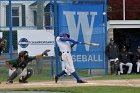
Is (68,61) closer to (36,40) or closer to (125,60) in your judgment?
(36,40)

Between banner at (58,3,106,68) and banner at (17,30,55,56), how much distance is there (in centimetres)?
95

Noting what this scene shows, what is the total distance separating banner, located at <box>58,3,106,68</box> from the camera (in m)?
23.9

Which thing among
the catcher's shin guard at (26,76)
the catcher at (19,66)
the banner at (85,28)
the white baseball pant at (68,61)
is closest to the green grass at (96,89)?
the white baseball pant at (68,61)

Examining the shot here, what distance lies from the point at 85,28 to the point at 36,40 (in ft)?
8.03

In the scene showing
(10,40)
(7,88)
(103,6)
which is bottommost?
(7,88)

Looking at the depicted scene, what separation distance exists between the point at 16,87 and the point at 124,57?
937 cm

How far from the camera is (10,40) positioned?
76.4 ft

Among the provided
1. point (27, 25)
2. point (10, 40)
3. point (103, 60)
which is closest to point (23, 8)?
point (27, 25)

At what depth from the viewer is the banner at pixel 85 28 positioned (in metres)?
23.9

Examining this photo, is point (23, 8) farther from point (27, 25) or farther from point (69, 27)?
point (69, 27)

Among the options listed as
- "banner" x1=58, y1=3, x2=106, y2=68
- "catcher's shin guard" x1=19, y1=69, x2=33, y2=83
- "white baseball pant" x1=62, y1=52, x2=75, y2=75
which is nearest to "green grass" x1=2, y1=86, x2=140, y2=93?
"white baseball pant" x1=62, y1=52, x2=75, y2=75

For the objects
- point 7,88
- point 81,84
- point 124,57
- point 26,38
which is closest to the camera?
point 7,88

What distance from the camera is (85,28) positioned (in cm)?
2411

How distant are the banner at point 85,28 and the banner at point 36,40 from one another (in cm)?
95
